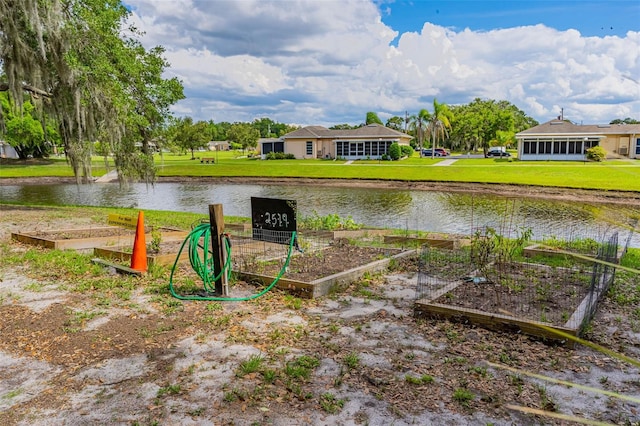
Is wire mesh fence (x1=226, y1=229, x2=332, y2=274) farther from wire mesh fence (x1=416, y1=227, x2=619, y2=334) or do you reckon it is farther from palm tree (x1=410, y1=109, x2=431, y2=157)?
palm tree (x1=410, y1=109, x2=431, y2=157)

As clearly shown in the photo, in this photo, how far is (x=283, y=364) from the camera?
14.0 feet

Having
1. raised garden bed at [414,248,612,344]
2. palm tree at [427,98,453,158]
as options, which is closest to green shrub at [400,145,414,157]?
palm tree at [427,98,453,158]

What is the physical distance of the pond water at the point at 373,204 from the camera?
648 inches

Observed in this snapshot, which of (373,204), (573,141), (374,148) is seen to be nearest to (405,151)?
(374,148)

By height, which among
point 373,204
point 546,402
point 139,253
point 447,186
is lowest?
point 373,204

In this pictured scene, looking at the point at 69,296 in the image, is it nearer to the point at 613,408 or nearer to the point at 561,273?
the point at 613,408

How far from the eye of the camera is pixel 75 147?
15203mm

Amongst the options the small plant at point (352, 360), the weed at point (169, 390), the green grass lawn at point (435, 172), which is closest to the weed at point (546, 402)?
the small plant at point (352, 360)

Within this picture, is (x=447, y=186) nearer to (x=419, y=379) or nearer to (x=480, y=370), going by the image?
(x=480, y=370)

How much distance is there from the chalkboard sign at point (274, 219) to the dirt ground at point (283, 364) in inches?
75.8

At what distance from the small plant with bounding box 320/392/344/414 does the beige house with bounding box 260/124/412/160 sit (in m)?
48.3

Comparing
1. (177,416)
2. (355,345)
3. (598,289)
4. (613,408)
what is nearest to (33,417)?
(177,416)

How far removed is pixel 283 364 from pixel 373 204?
1915 cm

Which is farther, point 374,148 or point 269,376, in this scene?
point 374,148
